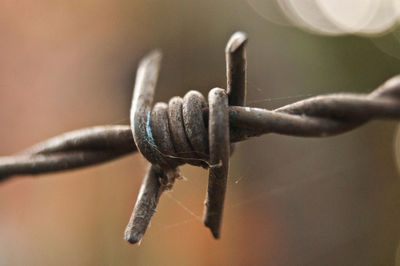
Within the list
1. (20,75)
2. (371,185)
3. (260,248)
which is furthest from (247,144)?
(20,75)

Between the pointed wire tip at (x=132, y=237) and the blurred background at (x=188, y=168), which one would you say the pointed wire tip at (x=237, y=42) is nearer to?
the pointed wire tip at (x=132, y=237)

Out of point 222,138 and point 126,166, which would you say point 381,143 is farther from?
point 222,138

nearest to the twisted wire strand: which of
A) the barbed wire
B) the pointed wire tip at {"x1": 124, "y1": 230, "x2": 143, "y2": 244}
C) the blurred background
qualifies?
the barbed wire

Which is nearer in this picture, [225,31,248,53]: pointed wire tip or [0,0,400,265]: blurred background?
[225,31,248,53]: pointed wire tip

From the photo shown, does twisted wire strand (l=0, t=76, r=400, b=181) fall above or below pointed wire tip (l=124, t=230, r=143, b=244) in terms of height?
above

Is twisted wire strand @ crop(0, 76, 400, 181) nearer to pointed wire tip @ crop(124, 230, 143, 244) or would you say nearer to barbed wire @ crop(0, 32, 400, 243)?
barbed wire @ crop(0, 32, 400, 243)
